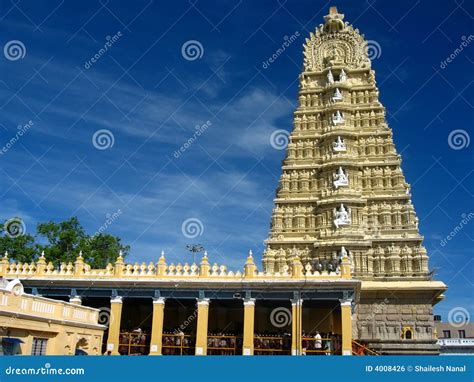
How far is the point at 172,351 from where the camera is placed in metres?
28.3

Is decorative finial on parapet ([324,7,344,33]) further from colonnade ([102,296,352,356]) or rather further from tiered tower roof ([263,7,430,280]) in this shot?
colonnade ([102,296,352,356])

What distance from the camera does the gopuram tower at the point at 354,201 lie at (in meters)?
37.6

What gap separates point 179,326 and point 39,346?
47.6 ft

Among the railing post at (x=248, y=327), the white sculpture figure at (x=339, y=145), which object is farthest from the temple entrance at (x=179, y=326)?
the white sculpture figure at (x=339, y=145)

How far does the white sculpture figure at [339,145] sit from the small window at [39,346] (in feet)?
101

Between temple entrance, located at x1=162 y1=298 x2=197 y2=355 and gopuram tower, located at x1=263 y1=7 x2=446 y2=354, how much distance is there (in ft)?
29.9

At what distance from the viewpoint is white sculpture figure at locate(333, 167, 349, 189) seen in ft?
140

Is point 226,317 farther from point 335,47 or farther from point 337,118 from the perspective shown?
point 335,47

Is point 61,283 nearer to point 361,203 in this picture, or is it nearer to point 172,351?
point 172,351

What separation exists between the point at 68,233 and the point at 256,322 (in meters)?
21.8

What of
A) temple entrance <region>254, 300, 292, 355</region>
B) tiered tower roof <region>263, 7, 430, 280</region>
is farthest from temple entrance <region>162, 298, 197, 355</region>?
tiered tower roof <region>263, 7, 430, 280</region>

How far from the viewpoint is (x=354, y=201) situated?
4175cm

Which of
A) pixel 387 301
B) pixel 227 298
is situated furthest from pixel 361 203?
pixel 227 298

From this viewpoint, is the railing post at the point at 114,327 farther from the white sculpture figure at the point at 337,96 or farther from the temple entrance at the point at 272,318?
the white sculpture figure at the point at 337,96
